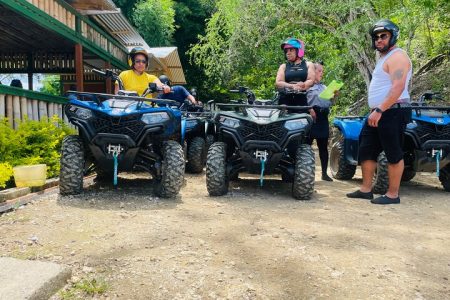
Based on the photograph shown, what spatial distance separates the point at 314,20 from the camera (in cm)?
1133

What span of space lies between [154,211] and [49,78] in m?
38.0

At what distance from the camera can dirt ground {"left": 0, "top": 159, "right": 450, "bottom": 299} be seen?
2.36 m

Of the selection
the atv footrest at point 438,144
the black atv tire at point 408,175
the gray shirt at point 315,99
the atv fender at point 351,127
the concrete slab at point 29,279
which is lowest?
the black atv tire at point 408,175

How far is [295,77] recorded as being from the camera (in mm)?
5754

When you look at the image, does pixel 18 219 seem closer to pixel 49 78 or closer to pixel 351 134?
pixel 351 134

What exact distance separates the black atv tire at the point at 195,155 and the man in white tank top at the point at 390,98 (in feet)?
9.95

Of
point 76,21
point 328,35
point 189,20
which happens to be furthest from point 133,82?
point 189,20

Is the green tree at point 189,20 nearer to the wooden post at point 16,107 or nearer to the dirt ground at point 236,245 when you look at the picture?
the wooden post at point 16,107

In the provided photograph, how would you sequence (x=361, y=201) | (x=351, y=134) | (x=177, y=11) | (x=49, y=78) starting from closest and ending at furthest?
(x=361, y=201), (x=351, y=134), (x=177, y=11), (x=49, y=78)

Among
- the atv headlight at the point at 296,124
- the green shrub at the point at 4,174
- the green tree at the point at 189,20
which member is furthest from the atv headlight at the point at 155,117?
the green tree at the point at 189,20

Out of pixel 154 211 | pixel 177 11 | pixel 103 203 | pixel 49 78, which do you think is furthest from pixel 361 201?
pixel 49 78

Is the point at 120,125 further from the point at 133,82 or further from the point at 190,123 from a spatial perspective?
the point at 190,123

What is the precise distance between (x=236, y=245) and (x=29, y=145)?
3.53m

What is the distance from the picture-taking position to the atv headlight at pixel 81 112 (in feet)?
14.6
